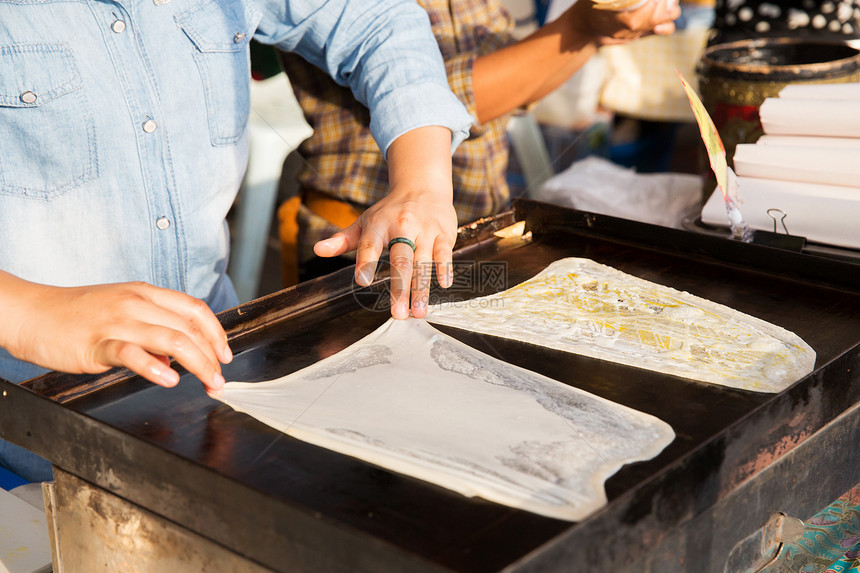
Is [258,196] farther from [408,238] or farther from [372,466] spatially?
[372,466]

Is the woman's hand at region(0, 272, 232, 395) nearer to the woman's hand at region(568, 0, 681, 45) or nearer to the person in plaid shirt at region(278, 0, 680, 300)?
the person in plaid shirt at region(278, 0, 680, 300)

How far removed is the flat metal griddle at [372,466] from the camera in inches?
26.8

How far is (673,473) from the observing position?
735 millimetres

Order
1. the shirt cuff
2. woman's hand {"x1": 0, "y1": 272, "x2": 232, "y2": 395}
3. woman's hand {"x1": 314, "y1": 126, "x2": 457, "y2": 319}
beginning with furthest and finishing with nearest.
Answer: the shirt cuff < woman's hand {"x1": 314, "y1": 126, "x2": 457, "y2": 319} < woman's hand {"x1": 0, "y1": 272, "x2": 232, "y2": 395}

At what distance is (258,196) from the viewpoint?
10.9ft

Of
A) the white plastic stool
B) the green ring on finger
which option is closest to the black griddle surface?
the green ring on finger

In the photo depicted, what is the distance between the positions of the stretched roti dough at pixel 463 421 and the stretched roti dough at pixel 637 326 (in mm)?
111

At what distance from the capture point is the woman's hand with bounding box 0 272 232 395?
2.70 feet

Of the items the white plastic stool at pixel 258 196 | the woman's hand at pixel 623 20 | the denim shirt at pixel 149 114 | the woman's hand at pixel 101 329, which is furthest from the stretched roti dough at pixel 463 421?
the white plastic stool at pixel 258 196

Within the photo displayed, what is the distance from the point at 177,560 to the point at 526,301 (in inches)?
25.1

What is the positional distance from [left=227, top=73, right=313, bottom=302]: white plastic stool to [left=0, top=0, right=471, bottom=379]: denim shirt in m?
1.76

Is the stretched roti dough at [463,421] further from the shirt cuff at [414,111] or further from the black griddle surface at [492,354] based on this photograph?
the shirt cuff at [414,111]

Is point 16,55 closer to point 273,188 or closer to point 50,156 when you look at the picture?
point 50,156

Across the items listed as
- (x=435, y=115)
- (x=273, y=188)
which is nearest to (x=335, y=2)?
(x=435, y=115)
